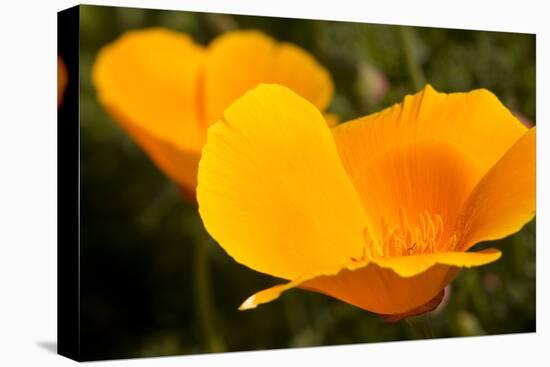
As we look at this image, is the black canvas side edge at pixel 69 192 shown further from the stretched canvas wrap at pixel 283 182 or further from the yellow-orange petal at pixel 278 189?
the yellow-orange petal at pixel 278 189

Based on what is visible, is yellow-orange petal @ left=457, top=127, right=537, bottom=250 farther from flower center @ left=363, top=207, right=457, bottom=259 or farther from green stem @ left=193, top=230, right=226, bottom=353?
green stem @ left=193, top=230, right=226, bottom=353

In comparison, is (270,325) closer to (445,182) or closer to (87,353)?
(87,353)

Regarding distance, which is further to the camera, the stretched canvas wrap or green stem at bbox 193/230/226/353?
green stem at bbox 193/230/226/353

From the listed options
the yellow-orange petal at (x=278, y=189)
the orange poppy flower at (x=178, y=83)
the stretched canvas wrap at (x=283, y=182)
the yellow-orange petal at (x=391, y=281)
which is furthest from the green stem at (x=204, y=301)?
the yellow-orange petal at (x=391, y=281)

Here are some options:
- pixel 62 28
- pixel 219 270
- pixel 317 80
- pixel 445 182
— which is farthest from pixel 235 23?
pixel 445 182

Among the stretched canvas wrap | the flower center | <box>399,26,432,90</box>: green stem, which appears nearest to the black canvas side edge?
the stretched canvas wrap

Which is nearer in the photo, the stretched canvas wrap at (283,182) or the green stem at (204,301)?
the stretched canvas wrap at (283,182)
